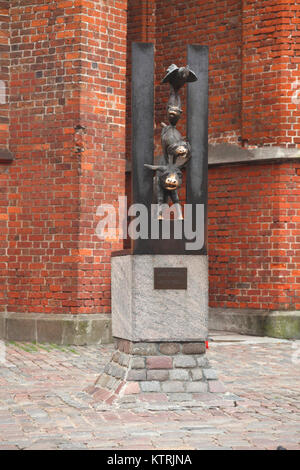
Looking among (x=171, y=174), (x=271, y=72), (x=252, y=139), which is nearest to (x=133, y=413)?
(x=171, y=174)

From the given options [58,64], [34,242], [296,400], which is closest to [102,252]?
[34,242]

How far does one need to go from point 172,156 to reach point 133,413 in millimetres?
2259

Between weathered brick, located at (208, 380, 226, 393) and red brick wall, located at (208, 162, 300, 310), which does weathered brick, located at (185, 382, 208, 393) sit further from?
red brick wall, located at (208, 162, 300, 310)

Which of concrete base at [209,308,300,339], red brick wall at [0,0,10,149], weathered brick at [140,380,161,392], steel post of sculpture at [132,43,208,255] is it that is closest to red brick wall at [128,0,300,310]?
concrete base at [209,308,300,339]

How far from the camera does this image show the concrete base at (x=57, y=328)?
10.6m

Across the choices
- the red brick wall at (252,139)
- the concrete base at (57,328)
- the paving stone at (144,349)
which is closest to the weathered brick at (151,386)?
the paving stone at (144,349)

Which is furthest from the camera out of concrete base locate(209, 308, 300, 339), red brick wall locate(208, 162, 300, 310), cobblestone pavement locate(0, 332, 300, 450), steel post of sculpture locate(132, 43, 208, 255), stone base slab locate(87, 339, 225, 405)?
red brick wall locate(208, 162, 300, 310)

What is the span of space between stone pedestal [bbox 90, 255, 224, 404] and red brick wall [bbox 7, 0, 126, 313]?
381 centimetres

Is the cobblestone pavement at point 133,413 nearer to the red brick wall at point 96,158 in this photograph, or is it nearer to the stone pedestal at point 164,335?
the stone pedestal at point 164,335

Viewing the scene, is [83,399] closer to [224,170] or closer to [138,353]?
[138,353]

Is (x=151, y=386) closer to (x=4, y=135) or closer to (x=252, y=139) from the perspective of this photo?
(x=4, y=135)

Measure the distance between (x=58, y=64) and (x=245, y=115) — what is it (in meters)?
3.00

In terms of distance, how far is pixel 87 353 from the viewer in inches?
388

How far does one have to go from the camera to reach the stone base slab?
6629mm
